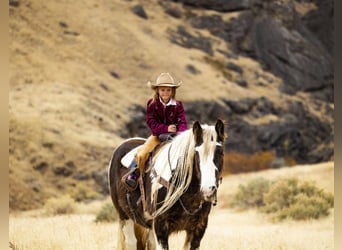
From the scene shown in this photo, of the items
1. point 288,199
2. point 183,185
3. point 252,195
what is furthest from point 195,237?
point 252,195

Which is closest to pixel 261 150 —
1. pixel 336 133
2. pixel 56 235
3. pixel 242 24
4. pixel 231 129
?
pixel 231 129

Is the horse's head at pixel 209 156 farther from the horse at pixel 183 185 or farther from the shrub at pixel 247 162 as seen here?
the shrub at pixel 247 162

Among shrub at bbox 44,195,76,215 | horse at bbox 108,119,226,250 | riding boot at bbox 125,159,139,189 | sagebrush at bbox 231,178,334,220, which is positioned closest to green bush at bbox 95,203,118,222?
sagebrush at bbox 231,178,334,220

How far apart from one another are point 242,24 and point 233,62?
6.40 meters

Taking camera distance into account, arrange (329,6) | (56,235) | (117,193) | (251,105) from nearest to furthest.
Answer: (117,193) < (56,235) < (251,105) < (329,6)

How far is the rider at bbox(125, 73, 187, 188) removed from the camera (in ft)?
26.2

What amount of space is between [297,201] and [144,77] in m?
52.9

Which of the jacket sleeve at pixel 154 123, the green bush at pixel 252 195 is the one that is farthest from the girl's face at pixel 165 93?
the green bush at pixel 252 195

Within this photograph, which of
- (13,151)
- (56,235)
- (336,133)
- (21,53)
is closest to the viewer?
(336,133)

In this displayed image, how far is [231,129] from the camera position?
7231 centimetres

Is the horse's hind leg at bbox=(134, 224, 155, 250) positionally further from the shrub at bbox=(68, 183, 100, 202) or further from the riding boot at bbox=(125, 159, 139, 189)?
the shrub at bbox=(68, 183, 100, 202)

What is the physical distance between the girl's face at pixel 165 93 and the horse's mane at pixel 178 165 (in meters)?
0.56

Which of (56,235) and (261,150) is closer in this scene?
(56,235)

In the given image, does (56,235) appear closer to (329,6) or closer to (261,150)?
(261,150)
